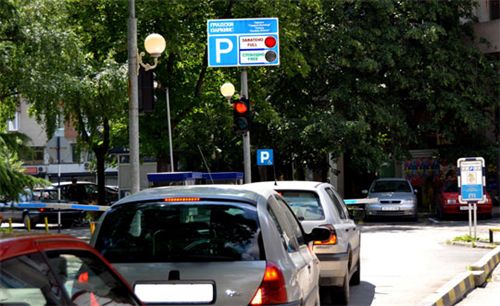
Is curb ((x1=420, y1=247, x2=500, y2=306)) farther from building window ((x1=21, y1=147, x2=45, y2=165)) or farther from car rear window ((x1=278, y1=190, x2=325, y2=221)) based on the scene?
building window ((x1=21, y1=147, x2=45, y2=165))

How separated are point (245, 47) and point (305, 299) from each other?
43.9ft

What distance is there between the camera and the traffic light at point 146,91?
13.0 meters

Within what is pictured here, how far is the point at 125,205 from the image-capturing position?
20.1ft

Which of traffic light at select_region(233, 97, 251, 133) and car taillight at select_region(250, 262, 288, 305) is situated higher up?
traffic light at select_region(233, 97, 251, 133)

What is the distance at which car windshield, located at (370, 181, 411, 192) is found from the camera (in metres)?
31.0

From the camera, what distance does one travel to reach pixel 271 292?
544cm

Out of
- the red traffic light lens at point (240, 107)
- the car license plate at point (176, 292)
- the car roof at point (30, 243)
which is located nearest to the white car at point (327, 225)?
the car license plate at point (176, 292)

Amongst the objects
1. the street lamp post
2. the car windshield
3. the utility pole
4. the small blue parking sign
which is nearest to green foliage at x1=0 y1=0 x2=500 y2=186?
the car windshield

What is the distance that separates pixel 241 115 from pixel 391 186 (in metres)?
15.6

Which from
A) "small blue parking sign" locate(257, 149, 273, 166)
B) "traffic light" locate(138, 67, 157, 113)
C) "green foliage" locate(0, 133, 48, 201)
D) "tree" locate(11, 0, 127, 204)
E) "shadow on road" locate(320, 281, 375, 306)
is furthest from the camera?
"small blue parking sign" locate(257, 149, 273, 166)

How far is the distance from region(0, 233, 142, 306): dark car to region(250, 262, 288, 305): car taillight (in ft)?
5.03

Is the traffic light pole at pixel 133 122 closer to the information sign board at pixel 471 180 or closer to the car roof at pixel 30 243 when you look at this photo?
the information sign board at pixel 471 180

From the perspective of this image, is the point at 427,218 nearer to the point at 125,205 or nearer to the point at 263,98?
the point at 263,98

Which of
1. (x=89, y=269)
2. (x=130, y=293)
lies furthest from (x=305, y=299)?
(x=89, y=269)
